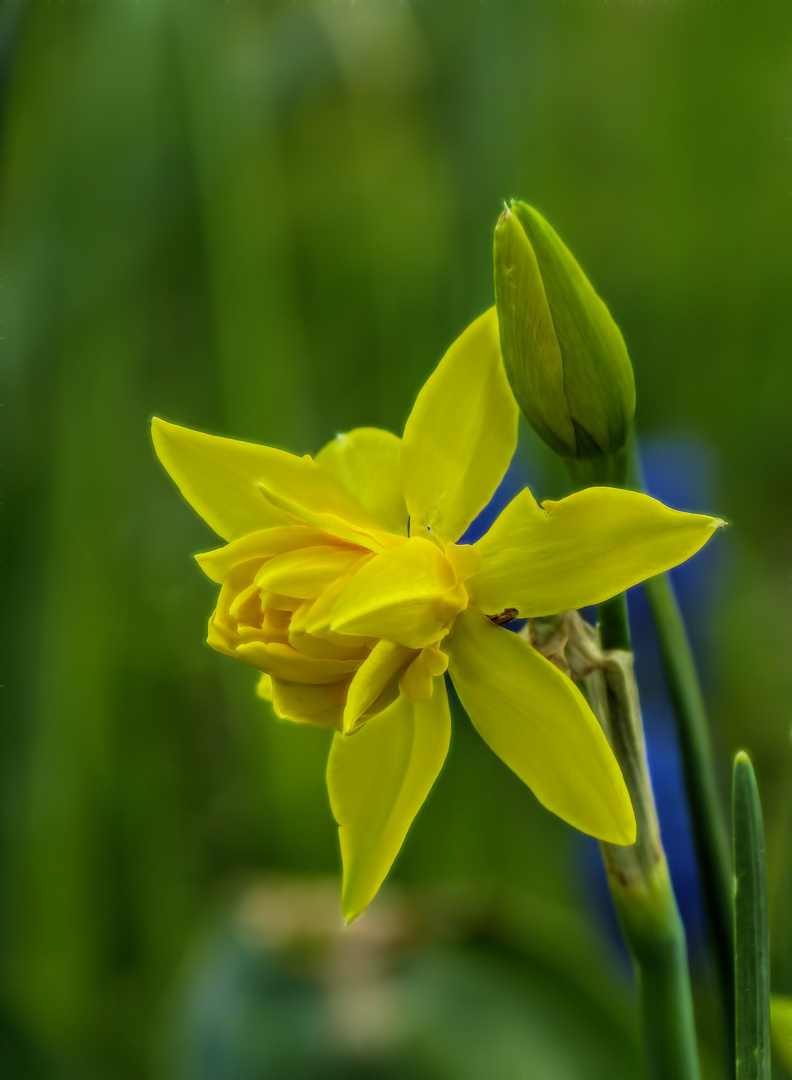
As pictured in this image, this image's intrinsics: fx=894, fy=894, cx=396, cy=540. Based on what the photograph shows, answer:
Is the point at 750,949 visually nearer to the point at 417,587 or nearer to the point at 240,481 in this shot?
the point at 417,587

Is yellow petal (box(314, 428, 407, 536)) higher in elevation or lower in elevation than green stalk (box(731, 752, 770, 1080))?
higher

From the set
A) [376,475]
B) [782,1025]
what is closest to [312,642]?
[376,475]

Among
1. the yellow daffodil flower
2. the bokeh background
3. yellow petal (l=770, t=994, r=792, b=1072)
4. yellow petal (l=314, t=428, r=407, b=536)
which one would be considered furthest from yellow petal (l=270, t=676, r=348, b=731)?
the bokeh background

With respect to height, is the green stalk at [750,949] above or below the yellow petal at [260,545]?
below

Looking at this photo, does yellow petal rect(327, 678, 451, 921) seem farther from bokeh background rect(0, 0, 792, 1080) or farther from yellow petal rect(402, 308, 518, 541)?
bokeh background rect(0, 0, 792, 1080)

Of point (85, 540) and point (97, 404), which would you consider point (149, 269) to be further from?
point (85, 540)

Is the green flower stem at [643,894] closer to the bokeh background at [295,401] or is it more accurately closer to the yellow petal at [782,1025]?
the yellow petal at [782,1025]

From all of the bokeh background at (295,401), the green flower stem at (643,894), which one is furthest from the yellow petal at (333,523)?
the bokeh background at (295,401)
